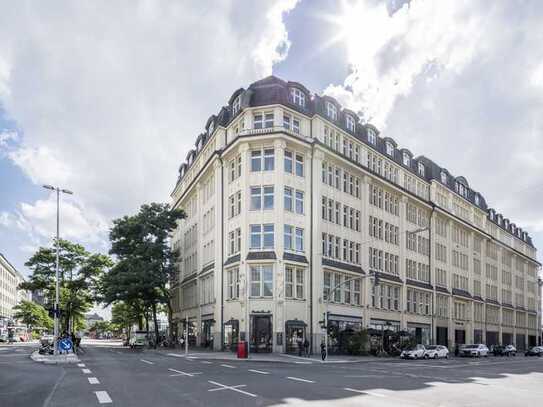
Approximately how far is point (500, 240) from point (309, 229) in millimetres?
59631

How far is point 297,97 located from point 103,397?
1506 inches

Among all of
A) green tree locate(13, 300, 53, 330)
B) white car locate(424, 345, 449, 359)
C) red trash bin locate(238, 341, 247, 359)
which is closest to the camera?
red trash bin locate(238, 341, 247, 359)

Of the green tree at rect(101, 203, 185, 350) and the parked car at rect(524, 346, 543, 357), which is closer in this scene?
the green tree at rect(101, 203, 185, 350)

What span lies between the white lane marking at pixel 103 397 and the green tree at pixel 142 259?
141ft

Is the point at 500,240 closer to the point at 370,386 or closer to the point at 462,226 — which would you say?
the point at 462,226

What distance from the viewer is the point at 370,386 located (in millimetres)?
19016

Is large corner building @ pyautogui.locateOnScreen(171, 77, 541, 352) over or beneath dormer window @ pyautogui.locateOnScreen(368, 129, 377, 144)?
beneath

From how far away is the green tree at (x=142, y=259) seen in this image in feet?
193

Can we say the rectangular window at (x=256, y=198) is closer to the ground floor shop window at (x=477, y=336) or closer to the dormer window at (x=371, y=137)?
the dormer window at (x=371, y=137)

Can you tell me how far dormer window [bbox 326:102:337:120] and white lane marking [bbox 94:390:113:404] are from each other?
4000 cm

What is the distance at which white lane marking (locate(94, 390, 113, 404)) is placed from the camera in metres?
14.1

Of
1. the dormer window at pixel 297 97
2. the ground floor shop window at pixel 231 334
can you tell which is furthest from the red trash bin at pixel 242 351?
the dormer window at pixel 297 97

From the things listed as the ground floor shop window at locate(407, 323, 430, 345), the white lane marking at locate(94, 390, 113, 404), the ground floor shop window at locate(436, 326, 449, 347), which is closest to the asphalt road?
the white lane marking at locate(94, 390, 113, 404)

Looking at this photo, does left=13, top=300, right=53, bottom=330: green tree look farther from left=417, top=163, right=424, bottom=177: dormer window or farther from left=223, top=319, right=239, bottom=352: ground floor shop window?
left=417, top=163, right=424, bottom=177: dormer window
